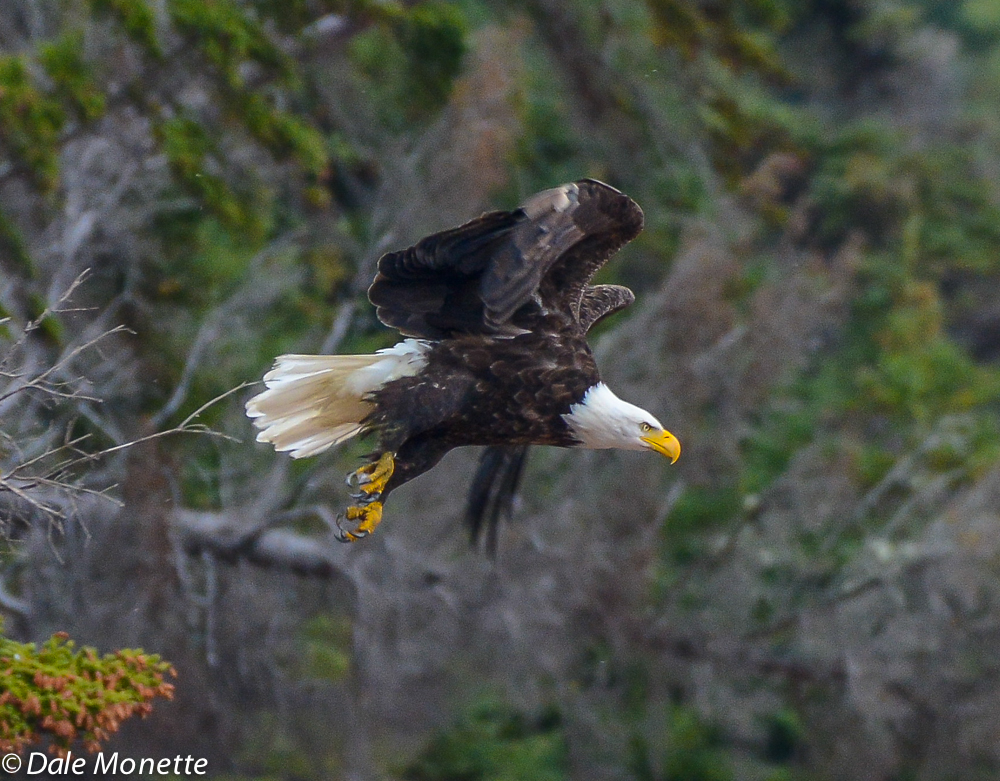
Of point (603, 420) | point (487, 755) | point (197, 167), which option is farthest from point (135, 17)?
point (487, 755)

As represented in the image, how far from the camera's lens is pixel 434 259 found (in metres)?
5.39

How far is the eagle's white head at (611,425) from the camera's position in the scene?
5586 mm

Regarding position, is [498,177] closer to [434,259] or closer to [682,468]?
[682,468]

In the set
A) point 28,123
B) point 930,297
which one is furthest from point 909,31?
point 28,123

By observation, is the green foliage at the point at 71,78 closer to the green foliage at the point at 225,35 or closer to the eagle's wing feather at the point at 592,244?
the green foliage at the point at 225,35

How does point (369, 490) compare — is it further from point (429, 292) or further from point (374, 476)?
point (429, 292)

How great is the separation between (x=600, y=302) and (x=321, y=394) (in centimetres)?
132

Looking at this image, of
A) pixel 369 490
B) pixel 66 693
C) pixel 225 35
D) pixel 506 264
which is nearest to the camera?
pixel 66 693

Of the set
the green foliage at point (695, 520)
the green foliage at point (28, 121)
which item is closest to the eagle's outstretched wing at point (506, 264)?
the green foliage at point (28, 121)

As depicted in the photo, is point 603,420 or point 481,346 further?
point 481,346

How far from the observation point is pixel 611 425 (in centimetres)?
558

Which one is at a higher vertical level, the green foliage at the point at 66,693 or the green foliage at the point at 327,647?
the green foliage at the point at 66,693

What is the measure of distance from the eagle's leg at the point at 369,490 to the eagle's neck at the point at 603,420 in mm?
687

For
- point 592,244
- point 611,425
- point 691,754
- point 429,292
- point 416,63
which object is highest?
point 592,244
